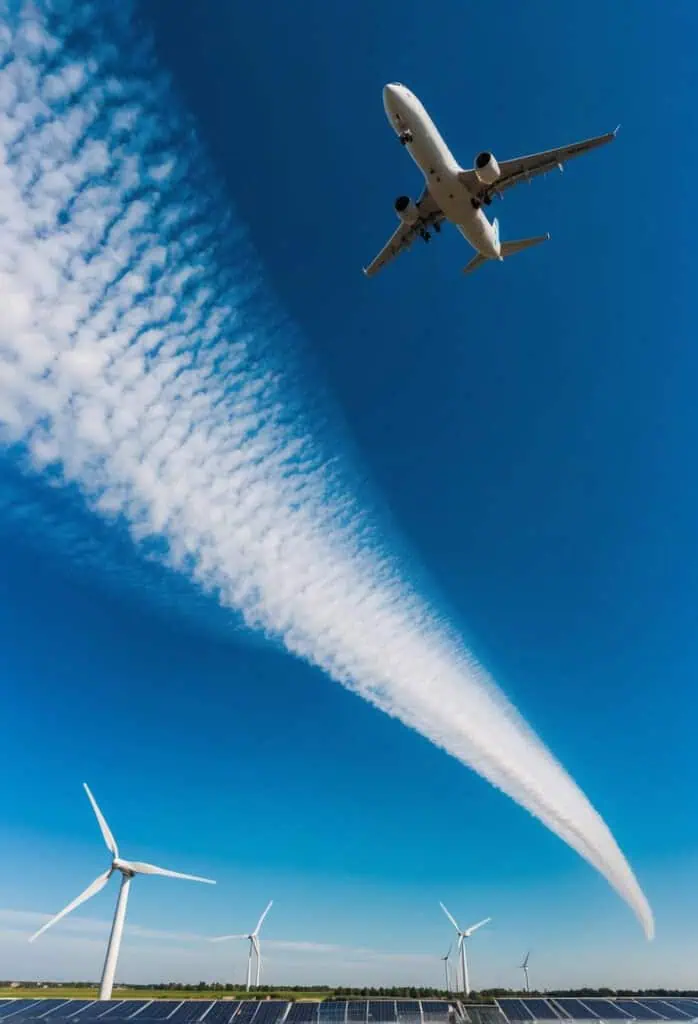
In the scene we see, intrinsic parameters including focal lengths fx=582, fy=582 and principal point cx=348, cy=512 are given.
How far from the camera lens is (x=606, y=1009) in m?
96.8

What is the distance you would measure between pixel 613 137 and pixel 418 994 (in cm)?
21161

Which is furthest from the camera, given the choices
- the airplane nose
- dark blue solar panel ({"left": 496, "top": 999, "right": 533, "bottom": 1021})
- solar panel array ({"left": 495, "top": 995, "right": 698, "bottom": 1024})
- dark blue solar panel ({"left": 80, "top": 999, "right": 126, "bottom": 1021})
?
dark blue solar panel ({"left": 496, "top": 999, "right": 533, "bottom": 1021})

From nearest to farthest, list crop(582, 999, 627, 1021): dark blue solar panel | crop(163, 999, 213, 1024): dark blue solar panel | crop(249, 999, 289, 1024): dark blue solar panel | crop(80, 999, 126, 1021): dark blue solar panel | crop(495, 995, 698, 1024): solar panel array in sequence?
crop(80, 999, 126, 1021): dark blue solar panel
crop(163, 999, 213, 1024): dark blue solar panel
crop(249, 999, 289, 1024): dark blue solar panel
crop(495, 995, 698, 1024): solar panel array
crop(582, 999, 627, 1021): dark blue solar panel

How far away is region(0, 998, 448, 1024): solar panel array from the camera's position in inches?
3078

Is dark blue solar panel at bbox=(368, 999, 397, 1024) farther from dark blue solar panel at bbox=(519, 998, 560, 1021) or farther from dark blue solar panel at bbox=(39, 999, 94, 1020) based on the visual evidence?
dark blue solar panel at bbox=(39, 999, 94, 1020)

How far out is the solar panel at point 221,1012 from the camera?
7919 cm

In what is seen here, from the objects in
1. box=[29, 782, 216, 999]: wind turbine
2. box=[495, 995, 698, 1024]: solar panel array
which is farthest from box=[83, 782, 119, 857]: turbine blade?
box=[495, 995, 698, 1024]: solar panel array

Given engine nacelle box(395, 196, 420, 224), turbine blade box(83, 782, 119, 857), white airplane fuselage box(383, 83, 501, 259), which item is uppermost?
engine nacelle box(395, 196, 420, 224)

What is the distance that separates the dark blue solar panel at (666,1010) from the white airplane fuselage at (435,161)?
122 meters

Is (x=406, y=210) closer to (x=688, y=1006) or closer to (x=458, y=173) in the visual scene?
(x=458, y=173)

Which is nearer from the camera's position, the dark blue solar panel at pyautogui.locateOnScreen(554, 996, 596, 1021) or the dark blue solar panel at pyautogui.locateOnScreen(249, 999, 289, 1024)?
the dark blue solar panel at pyautogui.locateOnScreen(249, 999, 289, 1024)

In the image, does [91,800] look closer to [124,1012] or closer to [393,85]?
[124,1012]

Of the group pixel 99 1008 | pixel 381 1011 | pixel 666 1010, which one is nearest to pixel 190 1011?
pixel 99 1008

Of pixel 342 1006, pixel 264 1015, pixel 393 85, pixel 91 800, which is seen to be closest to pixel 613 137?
pixel 393 85
